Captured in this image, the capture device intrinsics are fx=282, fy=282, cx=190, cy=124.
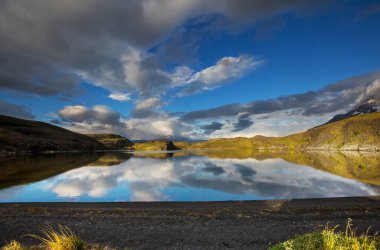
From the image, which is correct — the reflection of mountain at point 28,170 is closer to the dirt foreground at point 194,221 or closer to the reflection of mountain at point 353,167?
the dirt foreground at point 194,221

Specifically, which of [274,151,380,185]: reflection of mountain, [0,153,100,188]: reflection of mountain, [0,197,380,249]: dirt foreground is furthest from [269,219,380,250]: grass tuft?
[0,153,100,188]: reflection of mountain

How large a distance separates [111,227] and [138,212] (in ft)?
19.3

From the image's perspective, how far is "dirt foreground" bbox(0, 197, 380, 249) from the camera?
1627 centimetres

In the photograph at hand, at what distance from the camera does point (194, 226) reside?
19156mm

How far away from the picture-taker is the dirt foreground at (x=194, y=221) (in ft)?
53.4

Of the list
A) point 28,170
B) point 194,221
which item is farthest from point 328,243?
point 28,170

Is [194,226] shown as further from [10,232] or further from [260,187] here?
[260,187]

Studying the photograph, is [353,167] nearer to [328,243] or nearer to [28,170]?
[328,243]

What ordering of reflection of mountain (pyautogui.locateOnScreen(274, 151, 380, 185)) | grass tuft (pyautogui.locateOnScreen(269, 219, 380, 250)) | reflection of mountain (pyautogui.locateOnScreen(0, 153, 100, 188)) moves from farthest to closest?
reflection of mountain (pyautogui.locateOnScreen(274, 151, 380, 185)), reflection of mountain (pyautogui.locateOnScreen(0, 153, 100, 188)), grass tuft (pyautogui.locateOnScreen(269, 219, 380, 250))

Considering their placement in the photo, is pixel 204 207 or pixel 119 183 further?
pixel 119 183

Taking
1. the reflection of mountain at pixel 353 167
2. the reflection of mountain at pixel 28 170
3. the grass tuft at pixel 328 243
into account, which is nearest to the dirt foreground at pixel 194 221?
the grass tuft at pixel 328 243

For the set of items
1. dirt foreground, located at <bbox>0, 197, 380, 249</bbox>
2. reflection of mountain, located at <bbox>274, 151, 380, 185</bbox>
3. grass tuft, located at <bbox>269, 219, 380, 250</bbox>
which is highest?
grass tuft, located at <bbox>269, 219, 380, 250</bbox>

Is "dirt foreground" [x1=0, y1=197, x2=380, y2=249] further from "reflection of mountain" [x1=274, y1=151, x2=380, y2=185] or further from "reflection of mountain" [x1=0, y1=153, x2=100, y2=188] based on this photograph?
"reflection of mountain" [x1=274, y1=151, x2=380, y2=185]

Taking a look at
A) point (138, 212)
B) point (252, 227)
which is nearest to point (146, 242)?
point (252, 227)
